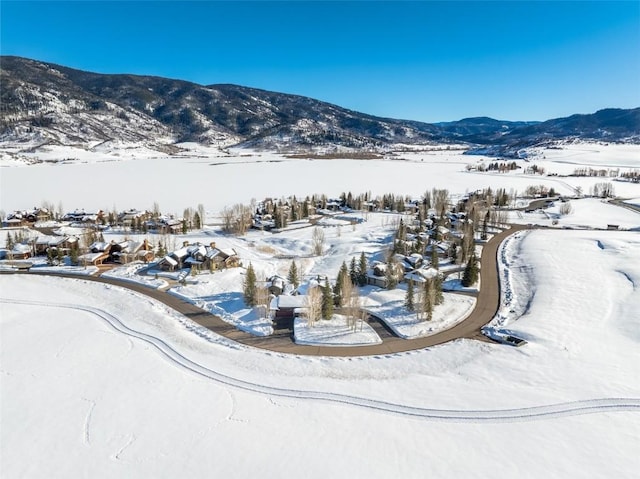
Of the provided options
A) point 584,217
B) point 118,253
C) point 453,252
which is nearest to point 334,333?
point 453,252

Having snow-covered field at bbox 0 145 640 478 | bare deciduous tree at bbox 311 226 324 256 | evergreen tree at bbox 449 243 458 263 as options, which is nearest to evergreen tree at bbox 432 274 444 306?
snow-covered field at bbox 0 145 640 478

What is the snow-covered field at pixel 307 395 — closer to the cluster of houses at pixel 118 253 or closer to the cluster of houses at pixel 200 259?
the cluster of houses at pixel 200 259

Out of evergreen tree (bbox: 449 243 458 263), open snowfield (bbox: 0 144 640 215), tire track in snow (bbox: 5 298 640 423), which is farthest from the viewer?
open snowfield (bbox: 0 144 640 215)

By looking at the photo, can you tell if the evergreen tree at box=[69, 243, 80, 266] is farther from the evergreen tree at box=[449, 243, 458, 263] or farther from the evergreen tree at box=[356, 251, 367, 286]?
the evergreen tree at box=[449, 243, 458, 263]

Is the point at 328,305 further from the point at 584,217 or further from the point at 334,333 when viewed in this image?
the point at 584,217

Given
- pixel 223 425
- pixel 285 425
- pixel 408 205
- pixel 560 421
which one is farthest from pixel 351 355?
pixel 408 205

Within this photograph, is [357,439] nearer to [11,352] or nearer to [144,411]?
[144,411]

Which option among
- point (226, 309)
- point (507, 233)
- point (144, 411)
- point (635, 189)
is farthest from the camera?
point (635, 189)

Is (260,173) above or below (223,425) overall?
above
